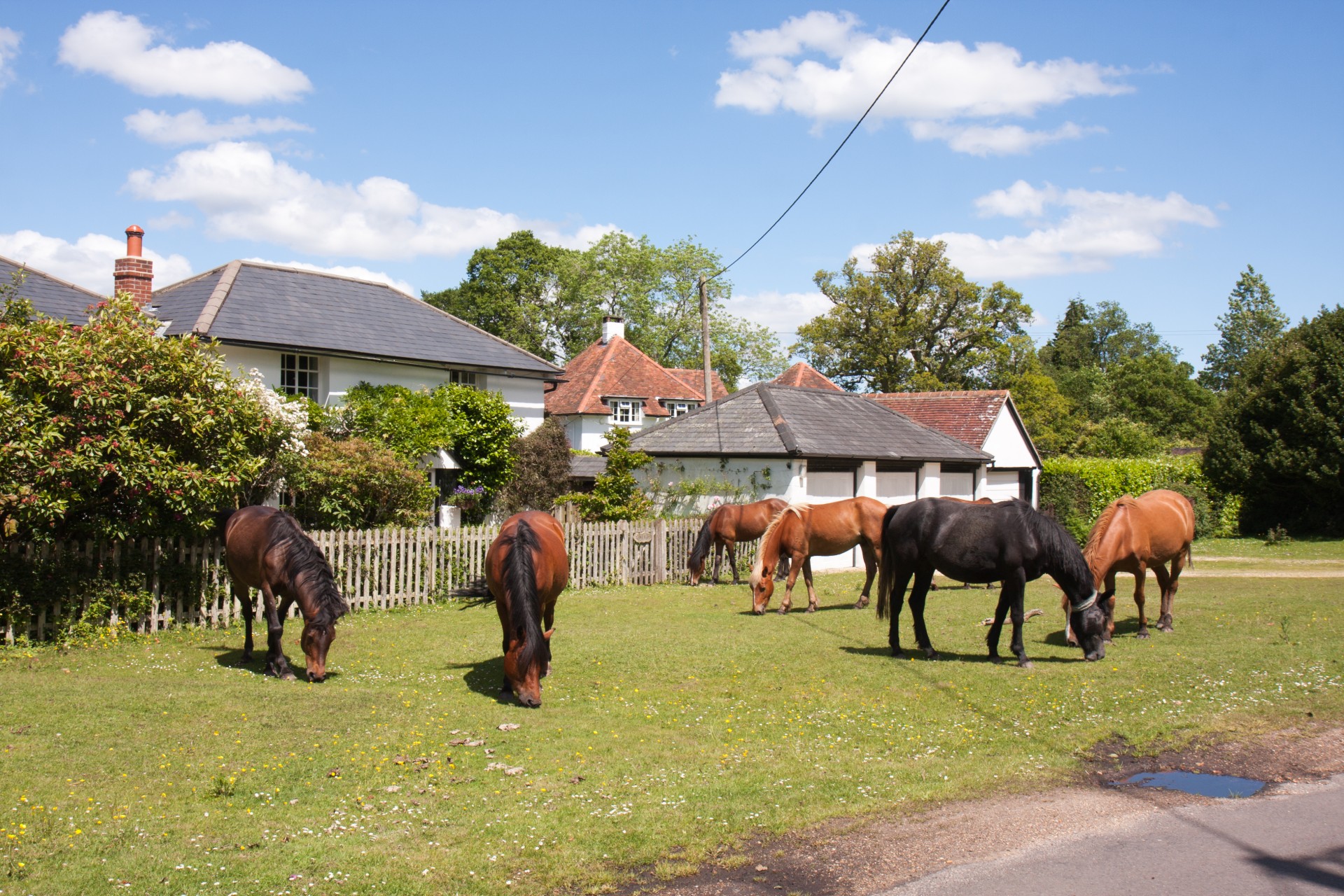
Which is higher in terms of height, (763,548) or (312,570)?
(312,570)

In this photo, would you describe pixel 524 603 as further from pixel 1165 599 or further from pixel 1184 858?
pixel 1165 599

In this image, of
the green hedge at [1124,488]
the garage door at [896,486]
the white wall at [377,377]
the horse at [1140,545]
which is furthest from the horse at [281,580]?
the green hedge at [1124,488]

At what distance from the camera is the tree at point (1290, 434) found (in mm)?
31078

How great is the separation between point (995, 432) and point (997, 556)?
22.3 m

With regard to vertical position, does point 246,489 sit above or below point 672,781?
above

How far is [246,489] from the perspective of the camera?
16.5 metres

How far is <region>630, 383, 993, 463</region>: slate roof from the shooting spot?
23453 mm

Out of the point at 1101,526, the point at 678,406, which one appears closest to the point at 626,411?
the point at 678,406

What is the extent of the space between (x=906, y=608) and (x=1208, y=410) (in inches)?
2566

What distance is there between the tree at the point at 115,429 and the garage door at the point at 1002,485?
25242mm

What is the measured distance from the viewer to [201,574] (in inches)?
531

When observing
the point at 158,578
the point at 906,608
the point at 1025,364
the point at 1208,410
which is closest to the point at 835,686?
the point at 906,608

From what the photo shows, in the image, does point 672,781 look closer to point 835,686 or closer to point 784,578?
point 835,686

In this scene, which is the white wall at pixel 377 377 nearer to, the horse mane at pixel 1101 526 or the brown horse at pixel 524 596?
the brown horse at pixel 524 596
